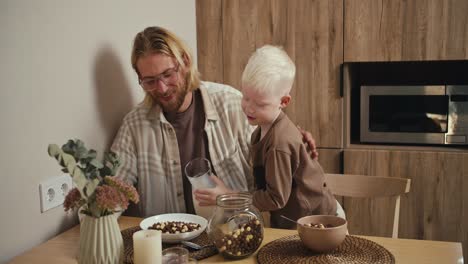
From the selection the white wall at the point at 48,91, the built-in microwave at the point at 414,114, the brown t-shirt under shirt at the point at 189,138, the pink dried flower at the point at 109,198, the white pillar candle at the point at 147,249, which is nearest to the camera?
the pink dried flower at the point at 109,198

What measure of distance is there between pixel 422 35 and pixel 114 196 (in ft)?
6.19

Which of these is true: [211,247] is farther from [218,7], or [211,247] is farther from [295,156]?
[218,7]

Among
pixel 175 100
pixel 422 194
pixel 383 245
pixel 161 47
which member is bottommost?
pixel 422 194

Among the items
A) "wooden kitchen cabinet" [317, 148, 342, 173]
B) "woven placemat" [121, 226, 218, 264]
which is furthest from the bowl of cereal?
"wooden kitchen cabinet" [317, 148, 342, 173]

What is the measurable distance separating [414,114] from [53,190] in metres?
1.86

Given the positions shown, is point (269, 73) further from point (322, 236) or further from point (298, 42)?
point (298, 42)

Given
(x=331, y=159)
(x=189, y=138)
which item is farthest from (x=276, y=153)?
(x=331, y=159)

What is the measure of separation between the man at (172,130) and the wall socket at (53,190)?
0.81 feet

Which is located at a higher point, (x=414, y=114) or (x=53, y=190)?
(x=414, y=114)

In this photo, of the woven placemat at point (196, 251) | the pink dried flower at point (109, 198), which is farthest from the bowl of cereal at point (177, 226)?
the pink dried flower at point (109, 198)

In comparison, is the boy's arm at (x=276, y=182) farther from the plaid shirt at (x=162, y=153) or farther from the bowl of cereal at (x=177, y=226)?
the plaid shirt at (x=162, y=153)

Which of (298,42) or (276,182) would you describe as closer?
(276,182)

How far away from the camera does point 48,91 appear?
5.18 feet

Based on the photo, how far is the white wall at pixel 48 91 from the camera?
1437 mm
